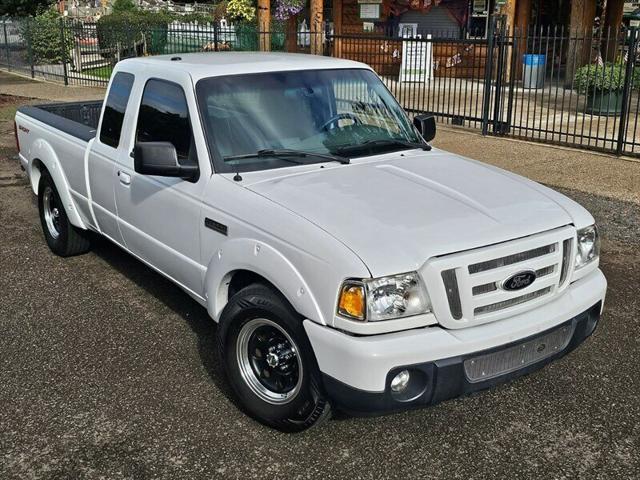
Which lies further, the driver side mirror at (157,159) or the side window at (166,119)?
the side window at (166,119)

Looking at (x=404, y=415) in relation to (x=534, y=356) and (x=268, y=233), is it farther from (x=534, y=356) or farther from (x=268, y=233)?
(x=268, y=233)

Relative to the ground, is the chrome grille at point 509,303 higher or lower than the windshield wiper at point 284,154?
lower

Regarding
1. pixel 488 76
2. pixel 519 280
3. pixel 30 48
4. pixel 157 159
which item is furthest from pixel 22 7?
pixel 519 280

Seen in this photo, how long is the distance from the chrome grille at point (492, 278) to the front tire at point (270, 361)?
0.64 meters

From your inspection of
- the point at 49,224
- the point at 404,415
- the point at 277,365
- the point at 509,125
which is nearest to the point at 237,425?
the point at 277,365

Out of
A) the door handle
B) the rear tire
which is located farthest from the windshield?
the rear tire

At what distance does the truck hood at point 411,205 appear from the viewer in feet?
10.5

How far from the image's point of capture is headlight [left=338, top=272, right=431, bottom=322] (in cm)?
308

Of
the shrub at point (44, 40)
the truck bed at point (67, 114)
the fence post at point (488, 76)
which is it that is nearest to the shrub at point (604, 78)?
the fence post at point (488, 76)

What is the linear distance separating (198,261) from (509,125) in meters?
9.35

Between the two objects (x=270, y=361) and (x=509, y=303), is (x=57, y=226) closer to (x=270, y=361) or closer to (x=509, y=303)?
(x=270, y=361)

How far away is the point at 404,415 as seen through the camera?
12.5 ft

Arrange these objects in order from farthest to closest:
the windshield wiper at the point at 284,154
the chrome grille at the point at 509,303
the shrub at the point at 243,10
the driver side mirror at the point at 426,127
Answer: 1. the shrub at the point at 243,10
2. the driver side mirror at the point at 426,127
3. the windshield wiper at the point at 284,154
4. the chrome grille at the point at 509,303

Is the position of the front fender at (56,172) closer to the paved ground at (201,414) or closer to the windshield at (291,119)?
the paved ground at (201,414)
